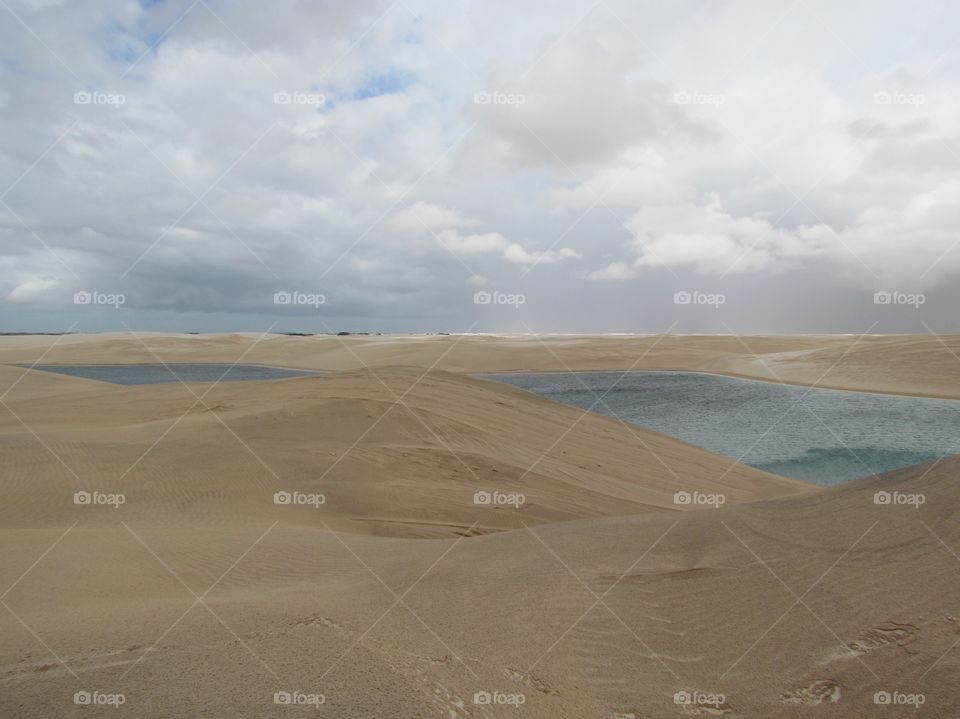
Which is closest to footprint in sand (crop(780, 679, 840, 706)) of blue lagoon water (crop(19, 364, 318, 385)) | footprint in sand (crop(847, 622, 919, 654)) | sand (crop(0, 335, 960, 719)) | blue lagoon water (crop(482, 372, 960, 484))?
sand (crop(0, 335, 960, 719))

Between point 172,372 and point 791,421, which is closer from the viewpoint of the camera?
point 791,421

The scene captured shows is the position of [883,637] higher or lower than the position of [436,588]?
lower

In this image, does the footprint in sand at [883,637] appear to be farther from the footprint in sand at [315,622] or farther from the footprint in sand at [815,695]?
the footprint in sand at [315,622]

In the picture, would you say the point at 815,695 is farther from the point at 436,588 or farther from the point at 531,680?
the point at 436,588

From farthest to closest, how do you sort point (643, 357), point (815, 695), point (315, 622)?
point (643, 357)
point (315, 622)
point (815, 695)

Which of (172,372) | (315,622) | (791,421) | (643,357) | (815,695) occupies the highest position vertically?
(172,372)

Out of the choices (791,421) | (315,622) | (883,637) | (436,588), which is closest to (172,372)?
(791,421)

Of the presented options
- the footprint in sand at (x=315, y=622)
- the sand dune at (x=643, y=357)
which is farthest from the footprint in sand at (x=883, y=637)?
the sand dune at (x=643, y=357)

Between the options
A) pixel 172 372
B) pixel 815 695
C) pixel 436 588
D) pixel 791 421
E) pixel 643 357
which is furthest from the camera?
pixel 643 357
